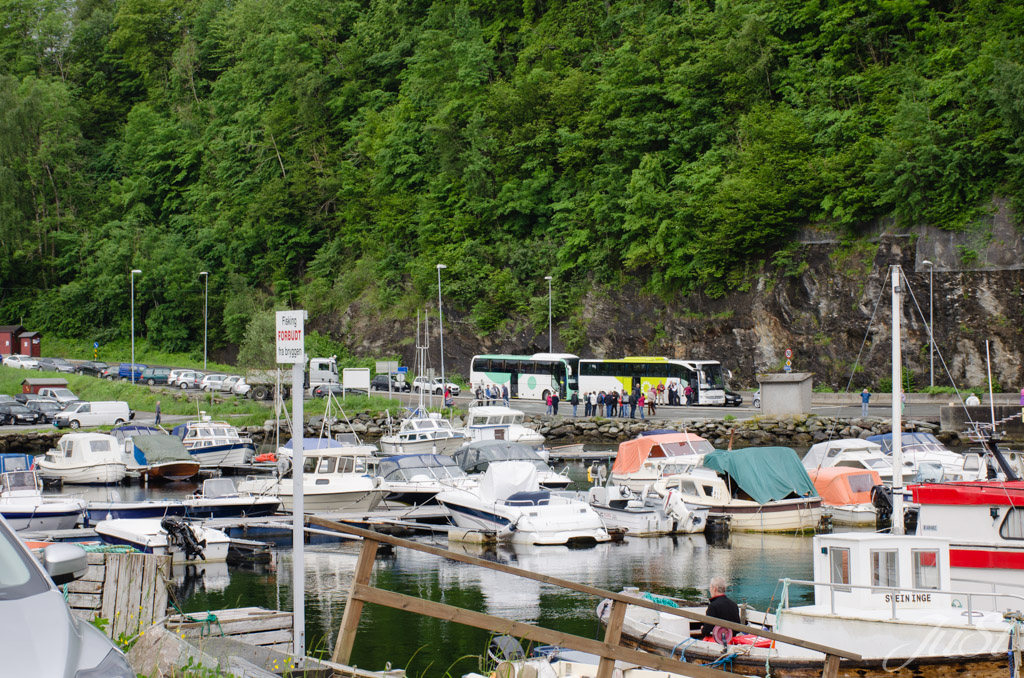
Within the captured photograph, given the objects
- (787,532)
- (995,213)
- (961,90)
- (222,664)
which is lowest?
(787,532)

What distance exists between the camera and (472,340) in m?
71.4

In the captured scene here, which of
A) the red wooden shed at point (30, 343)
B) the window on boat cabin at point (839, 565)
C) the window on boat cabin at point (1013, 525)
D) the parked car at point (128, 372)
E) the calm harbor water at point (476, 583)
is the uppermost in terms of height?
the red wooden shed at point (30, 343)

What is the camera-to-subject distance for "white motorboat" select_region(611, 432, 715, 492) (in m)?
33.8

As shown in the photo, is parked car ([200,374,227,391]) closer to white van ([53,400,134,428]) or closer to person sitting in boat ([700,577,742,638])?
white van ([53,400,134,428])

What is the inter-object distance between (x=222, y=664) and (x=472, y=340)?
6498cm

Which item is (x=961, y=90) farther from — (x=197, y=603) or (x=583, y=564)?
(x=197, y=603)

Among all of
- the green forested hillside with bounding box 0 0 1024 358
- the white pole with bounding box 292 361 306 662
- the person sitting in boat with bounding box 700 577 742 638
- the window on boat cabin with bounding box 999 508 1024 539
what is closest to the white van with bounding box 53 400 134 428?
the green forested hillside with bounding box 0 0 1024 358

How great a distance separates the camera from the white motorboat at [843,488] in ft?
93.6

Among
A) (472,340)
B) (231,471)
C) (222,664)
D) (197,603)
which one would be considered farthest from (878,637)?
(472,340)

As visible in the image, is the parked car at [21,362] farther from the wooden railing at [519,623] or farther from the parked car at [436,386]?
the wooden railing at [519,623]

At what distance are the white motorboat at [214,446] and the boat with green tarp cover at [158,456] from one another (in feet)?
5.09

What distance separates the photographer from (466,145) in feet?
253

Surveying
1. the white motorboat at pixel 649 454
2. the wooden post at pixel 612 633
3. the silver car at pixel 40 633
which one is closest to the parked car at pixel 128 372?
the white motorboat at pixel 649 454

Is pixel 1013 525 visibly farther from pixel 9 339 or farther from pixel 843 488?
pixel 9 339
